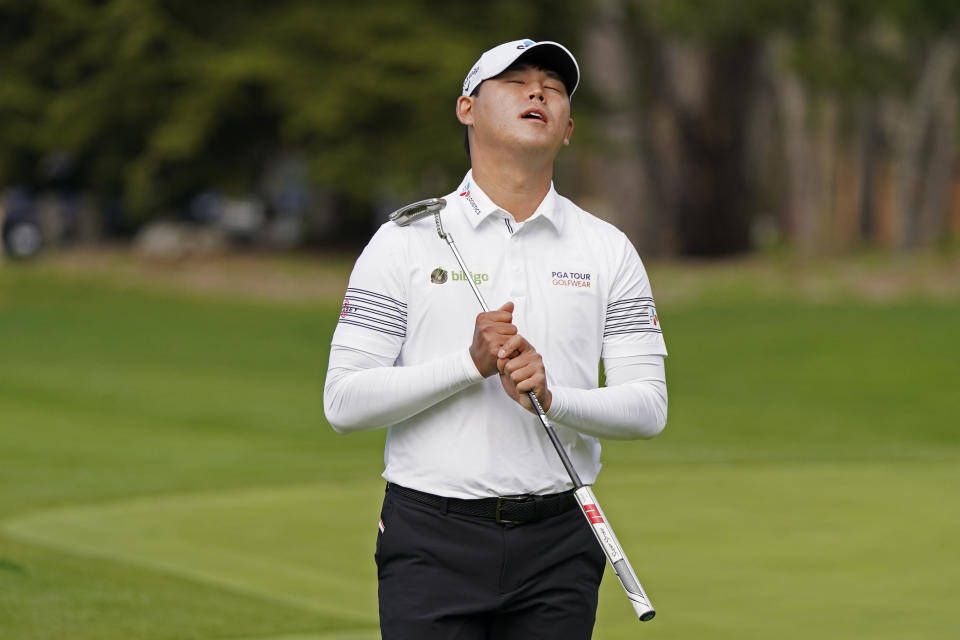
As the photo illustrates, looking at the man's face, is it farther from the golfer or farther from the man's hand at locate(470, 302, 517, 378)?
the man's hand at locate(470, 302, 517, 378)

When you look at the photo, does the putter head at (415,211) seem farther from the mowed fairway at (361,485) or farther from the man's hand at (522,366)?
the mowed fairway at (361,485)

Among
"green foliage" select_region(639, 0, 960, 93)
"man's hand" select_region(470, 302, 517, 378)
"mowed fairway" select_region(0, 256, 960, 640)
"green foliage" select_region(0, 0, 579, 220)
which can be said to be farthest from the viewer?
"green foliage" select_region(0, 0, 579, 220)

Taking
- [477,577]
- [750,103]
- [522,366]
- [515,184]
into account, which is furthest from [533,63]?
[750,103]

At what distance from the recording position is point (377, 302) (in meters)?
3.50

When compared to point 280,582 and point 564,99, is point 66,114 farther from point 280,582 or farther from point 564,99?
point 564,99

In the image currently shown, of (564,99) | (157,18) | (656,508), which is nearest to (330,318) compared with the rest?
(157,18)

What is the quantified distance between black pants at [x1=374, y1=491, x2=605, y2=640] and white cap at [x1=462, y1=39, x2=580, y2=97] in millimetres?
908

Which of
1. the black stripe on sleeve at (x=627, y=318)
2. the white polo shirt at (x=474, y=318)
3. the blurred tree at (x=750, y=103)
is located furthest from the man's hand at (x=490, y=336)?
the blurred tree at (x=750, y=103)

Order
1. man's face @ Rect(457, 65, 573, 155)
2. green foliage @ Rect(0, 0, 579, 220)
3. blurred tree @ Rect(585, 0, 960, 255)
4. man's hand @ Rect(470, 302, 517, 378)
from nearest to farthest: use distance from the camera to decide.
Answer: man's hand @ Rect(470, 302, 517, 378) → man's face @ Rect(457, 65, 573, 155) → blurred tree @ Rect(585, 0, 960, 255) → green foliage @ Rect(0, 0, 579, 220)

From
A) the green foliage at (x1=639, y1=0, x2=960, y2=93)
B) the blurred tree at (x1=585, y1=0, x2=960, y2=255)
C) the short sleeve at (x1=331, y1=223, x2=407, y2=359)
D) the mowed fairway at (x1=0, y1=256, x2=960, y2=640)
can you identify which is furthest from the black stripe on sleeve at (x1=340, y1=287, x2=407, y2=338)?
the blurred tree at (x1=585, y1=0, x2=960, y2=255)

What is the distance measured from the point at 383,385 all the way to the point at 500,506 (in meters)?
0.36

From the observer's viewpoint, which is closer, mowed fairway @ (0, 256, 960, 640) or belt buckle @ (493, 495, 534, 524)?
belt buckle @ (493, 495, 534, 524)

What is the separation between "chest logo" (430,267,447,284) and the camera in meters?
3.51

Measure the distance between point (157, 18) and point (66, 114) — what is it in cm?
222
